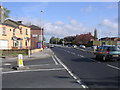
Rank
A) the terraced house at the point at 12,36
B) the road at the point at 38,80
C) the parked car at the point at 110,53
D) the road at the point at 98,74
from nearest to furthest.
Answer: the road at the point at 38,80 → the road at the point at 98,74 → the parked car at the point at 110,53 → the terraced house at the point at 12,36

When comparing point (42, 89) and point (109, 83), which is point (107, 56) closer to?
point (109, 83)

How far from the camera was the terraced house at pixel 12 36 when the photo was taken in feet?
120

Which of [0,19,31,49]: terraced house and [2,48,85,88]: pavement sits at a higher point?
[0,19,31,49]: terraced house

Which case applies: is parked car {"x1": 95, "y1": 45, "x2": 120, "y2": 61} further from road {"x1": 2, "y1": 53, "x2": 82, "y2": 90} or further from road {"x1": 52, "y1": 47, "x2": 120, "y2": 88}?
road {"x1": 2, "y1": 53, "x2": 82, "y2": 90}

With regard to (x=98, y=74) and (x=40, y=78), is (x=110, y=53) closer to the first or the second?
(x=98, y=74)

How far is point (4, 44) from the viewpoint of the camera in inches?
1458

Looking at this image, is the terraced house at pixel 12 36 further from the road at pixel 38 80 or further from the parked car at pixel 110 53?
the road at pixel 38 80

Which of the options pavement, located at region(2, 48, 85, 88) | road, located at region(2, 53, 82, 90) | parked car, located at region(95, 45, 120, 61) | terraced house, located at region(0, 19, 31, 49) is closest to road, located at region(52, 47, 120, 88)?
pavement, located at region(2, 48, 85, 88)

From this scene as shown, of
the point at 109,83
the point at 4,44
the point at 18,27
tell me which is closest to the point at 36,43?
the point at 18,27

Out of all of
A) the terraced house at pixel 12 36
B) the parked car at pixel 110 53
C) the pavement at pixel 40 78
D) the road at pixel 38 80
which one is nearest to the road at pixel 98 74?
the pavement at pixel 40 78

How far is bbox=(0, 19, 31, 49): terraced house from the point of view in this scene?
120ft

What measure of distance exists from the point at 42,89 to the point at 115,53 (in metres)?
14.0

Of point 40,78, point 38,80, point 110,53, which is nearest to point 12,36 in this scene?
point 110,53

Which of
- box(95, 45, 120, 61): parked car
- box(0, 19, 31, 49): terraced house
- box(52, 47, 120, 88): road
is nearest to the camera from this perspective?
box(52, 47, 120, 88): road
